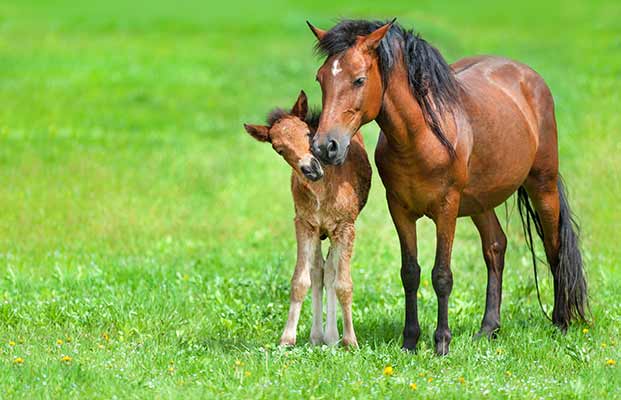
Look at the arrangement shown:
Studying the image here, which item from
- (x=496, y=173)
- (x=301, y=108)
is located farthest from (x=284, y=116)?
(x=496, y=173)

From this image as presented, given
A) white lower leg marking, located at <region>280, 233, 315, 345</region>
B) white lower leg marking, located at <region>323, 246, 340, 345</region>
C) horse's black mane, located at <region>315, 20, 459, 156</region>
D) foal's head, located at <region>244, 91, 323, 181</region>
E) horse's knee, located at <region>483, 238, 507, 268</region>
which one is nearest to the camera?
horse's black mane, located at <region>315, 20, 459, 156</region>

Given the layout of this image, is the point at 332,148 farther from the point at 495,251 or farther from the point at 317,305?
the point at 495,251

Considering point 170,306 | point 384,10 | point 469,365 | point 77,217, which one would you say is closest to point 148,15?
point 384,10

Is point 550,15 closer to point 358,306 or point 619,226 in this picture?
point 619,226

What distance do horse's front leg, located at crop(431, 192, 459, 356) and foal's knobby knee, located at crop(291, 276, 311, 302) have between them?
0.89m

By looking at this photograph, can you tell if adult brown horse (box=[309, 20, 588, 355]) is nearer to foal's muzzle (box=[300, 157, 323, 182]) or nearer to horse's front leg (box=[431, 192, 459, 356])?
horse's front leg (box=[431, 192, 459, 356])

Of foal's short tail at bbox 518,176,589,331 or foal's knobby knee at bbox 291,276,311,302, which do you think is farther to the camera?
foal's short tail at bbox 518,176,589,331

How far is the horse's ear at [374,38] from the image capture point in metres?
6.59

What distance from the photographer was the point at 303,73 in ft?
71.9

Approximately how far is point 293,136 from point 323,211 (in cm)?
56

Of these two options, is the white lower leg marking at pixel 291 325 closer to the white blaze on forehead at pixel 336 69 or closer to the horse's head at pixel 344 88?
the horse's head at pixel 344 88

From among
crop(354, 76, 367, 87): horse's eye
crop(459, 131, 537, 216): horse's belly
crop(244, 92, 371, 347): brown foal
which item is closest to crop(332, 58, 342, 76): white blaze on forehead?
crop(354, 76, 367, 87): horse's eye

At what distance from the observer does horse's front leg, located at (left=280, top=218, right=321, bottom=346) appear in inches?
281

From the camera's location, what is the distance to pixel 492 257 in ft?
28.3
